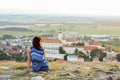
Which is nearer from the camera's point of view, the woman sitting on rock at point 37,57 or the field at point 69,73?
the field at point 69,73

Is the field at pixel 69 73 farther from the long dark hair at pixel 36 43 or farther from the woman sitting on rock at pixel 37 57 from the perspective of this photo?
the long dark hair at pixel 36 43

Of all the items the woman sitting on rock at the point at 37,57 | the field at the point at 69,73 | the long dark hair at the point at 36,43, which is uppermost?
the long dark hair at the point at 36,43

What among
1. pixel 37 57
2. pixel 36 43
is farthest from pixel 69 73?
pixel 36 43

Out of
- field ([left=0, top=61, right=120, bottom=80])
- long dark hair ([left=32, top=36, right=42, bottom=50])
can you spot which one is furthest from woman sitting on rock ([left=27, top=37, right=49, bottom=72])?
field ([left=0, top=61, right=120, bottom=80])

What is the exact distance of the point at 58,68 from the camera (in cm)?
849

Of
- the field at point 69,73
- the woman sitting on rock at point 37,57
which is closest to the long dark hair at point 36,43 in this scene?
the woman sitting on rock at point 37,57

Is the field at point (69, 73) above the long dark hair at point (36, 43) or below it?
below

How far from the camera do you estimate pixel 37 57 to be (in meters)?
7.50

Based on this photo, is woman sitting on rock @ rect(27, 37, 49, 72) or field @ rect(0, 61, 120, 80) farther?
woman sitting on rock @ rect(27, 37, 49, 72)

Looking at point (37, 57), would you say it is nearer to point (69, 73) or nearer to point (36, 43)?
point (36, 43)

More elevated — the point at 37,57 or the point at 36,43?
the point at 36,43

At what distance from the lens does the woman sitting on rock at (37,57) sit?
746 centimetres

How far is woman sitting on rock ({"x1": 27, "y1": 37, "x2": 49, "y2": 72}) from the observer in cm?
746

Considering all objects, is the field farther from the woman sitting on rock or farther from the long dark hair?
the long dark hair
